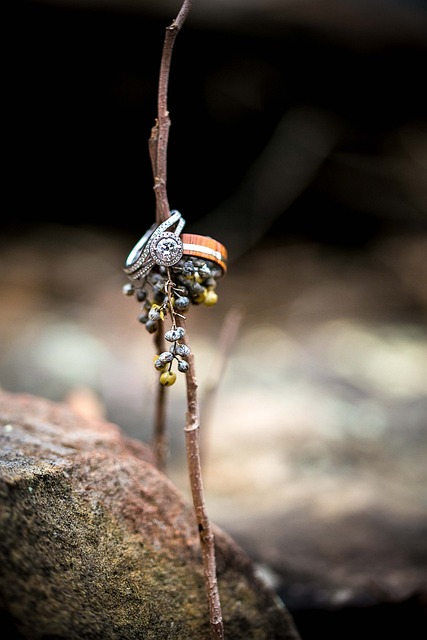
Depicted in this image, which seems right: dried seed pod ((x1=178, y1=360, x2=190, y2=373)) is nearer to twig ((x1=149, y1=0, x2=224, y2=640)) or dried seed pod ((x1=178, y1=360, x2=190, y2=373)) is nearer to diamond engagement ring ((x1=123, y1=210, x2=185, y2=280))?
twig ((x1=149, y1=0, x2=224, y2=640))

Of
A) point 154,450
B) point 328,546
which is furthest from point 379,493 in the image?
point 154,450

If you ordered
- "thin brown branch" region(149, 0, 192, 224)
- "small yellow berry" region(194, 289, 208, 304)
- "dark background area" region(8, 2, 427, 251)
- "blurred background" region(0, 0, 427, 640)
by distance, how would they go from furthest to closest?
"dark background area" region(8, 2, 427, 251), "blurred background" region(0, 0, 427, 640), "small yellow berry" region(194, 289, 208, 304), "thin brown branch" region(149, 0, 192, 224)

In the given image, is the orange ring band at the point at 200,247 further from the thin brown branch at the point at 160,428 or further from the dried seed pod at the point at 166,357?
the thin brown branch at the point at 160,428

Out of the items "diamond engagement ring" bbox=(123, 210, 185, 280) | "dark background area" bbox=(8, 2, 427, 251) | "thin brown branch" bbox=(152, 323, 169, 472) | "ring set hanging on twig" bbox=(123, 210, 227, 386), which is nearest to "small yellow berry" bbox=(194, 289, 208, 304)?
"ring set hanging on twig" bbox=(123, 210, 227, 386)

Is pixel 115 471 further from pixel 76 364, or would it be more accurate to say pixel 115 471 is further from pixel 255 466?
pixel 76 364

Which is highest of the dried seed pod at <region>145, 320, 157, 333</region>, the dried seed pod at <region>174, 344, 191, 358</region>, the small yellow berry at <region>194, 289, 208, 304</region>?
the small yellow berry at <region>194, 289, 208, 304</region>

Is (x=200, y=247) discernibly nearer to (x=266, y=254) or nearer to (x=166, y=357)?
(x=166, y=357)

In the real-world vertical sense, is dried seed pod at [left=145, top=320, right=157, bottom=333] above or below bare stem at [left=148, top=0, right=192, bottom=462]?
below
